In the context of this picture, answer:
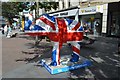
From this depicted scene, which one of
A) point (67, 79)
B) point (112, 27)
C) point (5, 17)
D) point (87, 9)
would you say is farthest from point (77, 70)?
point (5, 17)

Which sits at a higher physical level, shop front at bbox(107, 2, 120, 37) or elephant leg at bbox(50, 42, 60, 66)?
shop front at bbox(107, 2, 120, 37)

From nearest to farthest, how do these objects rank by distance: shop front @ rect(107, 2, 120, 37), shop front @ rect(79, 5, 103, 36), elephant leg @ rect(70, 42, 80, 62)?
elephant leg @ rect(70, 42, 80, 62), shop front @ rect(107, 2, 120, 37), shop front @ rect(79, 5, 103, 36)

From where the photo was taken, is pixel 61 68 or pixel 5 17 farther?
pixel 5 17

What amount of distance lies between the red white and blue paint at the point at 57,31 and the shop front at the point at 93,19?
14391 mm

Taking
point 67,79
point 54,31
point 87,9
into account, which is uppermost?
point 87,9

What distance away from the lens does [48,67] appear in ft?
25.6

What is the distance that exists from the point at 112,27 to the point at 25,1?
32.6 feet

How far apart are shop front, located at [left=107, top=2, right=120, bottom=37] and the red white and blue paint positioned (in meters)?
13.8

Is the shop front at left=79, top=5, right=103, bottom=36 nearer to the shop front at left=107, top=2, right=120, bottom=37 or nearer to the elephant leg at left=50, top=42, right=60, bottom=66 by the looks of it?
the shop front at left=107, top=2, right=120, bottom=37

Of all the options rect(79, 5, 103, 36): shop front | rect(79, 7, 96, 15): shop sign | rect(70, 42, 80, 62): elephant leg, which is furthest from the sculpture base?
rect(79, 7, 96, 15): shop sign

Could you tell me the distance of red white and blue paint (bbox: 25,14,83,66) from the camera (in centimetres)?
745

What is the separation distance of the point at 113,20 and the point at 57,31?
15.3m

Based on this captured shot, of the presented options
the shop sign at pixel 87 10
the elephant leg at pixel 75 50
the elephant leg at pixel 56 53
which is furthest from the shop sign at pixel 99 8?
the elephant leg at pixel 56 53

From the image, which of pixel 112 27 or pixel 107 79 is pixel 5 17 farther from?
pixel 107 79
